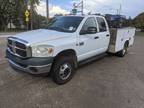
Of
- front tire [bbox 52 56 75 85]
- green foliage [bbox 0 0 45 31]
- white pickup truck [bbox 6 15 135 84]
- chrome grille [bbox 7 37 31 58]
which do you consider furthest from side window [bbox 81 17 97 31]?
green foliage [bbox 0 0 45 31]

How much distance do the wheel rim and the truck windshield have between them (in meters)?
1.04

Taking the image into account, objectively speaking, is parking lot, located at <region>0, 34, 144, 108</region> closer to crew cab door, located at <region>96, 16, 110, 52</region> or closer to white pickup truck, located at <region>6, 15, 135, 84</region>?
white pickup truck, located at <region>6, 15, 135, 84</region>

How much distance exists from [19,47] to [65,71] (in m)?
1.41

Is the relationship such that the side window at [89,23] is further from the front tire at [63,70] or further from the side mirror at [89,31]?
the front tire at [63,70]

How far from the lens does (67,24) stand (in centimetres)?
561

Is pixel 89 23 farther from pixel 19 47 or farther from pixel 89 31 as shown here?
pixel 19 47

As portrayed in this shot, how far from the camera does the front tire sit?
4.59 m

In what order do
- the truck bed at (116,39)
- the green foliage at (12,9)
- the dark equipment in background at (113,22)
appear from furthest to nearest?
the green foliage at (12,9) < the dark equipment in background at (113,22) < the truck bed at (116,39)

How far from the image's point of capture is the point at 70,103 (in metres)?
3.90

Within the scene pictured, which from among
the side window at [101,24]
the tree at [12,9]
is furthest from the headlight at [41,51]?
the tree at [12,9]

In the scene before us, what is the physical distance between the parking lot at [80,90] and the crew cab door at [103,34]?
3.12 feet

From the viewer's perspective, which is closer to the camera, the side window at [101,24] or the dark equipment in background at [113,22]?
the side window at [101,24]

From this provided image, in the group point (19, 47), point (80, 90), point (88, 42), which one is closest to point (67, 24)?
point (88, 42)

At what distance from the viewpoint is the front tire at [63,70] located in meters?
4.59
